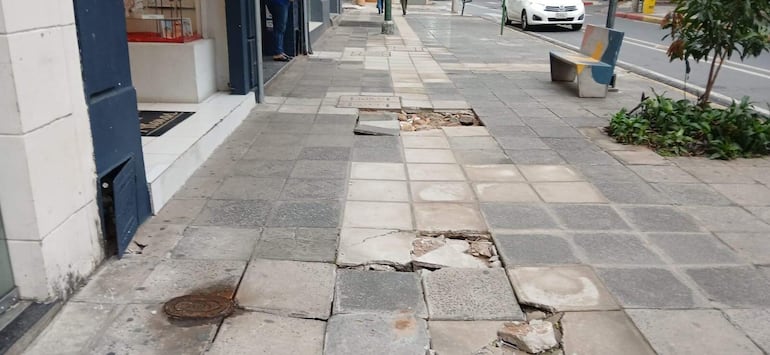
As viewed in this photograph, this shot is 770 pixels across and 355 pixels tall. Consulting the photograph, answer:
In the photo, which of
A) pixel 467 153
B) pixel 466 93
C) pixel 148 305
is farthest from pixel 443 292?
pixel 466 93

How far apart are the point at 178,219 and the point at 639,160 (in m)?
4.25

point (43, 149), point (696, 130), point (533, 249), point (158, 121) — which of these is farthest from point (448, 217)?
point (696, 130)

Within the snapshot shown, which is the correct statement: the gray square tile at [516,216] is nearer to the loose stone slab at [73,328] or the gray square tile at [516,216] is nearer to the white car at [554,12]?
the loose stone slab at [73,328]

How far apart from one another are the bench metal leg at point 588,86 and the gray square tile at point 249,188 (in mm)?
5352

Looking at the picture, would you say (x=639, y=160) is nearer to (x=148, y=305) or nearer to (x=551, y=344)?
(x=551, y=344)

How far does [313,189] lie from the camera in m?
5.00

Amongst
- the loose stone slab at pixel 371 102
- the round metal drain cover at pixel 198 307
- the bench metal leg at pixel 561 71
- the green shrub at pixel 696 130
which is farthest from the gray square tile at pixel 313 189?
the bench metal leg at pixel 561 71

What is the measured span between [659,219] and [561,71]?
604 cm

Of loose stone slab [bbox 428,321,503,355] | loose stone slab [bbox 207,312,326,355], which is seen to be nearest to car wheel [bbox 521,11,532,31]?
loose stone slab [bbox 428,321,503,355]

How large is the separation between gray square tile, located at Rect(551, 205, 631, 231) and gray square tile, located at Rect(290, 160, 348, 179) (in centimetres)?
183

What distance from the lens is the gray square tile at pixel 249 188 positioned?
15.7 ft

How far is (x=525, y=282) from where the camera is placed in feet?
11.7

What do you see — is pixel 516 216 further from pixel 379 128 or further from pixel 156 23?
pixel 156 23

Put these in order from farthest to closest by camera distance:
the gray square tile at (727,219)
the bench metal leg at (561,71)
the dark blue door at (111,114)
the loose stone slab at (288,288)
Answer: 1. the bench metal leg at (561,71)
2. the gray square tile at (727,219)
3. the dark blue door at (111,114)
4. the loose stone slab at (288,288)
